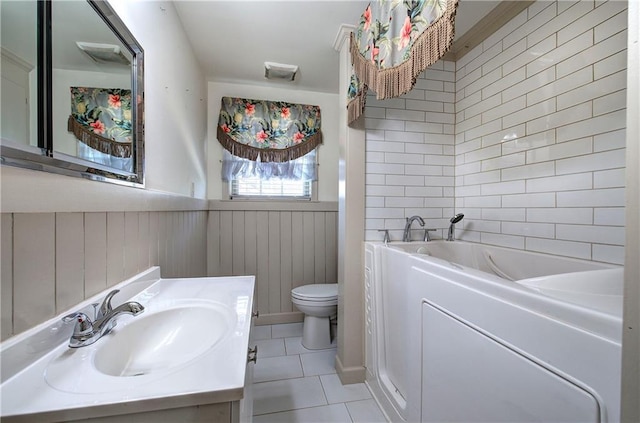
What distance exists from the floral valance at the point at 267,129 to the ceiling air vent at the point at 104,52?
1.35 meters

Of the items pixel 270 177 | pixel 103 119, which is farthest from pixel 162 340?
pixel 270 177

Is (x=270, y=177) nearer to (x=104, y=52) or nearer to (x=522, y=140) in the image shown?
(x=104, y=52)

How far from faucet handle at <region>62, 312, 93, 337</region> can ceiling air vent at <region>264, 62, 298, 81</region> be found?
2033mm

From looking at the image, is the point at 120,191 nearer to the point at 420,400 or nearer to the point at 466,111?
the point at 420,400

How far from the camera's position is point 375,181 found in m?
1.65

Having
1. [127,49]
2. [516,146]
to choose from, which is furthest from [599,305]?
[127,49]

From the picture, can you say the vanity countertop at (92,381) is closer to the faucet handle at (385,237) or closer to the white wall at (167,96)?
the white wall at (167,96)

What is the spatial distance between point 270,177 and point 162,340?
5.83 ft

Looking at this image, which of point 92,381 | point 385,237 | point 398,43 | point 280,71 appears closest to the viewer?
point 92,381

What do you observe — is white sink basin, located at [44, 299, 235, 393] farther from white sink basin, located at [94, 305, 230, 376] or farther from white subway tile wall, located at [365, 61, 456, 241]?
white subway tile wall, located at [365, 61, 456, 241]

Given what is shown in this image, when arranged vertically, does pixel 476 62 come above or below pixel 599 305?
above

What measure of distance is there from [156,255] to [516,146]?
2061 millimetres

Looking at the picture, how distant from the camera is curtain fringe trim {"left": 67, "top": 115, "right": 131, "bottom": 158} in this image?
0.70m

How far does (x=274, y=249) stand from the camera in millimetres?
2455
